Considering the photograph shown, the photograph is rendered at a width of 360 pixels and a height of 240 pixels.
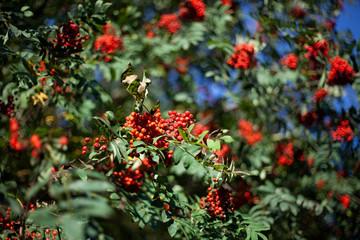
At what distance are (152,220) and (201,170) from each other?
23.1 inches

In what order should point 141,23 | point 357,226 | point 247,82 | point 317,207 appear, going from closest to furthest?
point 317,207 < point 357,226 < point 247,82 < point 141,23

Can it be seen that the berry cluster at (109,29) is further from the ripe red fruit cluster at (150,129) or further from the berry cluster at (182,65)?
the ripe red fruit cluster at (150,129)

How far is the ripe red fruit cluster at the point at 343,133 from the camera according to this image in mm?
2385

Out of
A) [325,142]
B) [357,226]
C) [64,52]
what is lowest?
[357,226]

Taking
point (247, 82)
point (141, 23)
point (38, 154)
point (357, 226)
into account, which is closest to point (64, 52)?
point (38, 154)

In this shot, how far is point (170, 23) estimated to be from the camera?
341 centimetres

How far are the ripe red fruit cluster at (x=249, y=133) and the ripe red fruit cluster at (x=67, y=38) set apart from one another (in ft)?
7.90

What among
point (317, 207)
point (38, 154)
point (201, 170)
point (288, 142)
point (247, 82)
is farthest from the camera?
point (288, 142)

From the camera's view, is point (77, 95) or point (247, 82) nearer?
point (77, 95)

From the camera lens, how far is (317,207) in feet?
7.29

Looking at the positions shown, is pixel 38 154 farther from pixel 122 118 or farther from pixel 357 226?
pixel 357 226

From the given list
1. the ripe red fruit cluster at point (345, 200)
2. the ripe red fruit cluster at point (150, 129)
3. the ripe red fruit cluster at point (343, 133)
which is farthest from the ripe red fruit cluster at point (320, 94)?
the ripe red fruit cluster at point (150, 129)

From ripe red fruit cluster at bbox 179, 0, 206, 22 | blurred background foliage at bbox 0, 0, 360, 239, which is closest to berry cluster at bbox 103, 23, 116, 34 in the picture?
blurred background foliage at bbox 0, 0, 360, 239

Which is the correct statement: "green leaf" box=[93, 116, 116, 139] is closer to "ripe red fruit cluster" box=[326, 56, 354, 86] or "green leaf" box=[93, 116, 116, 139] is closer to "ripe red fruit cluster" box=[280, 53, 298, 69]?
"ripe red fruit cluster" box=[326, 56, 354, 86]
